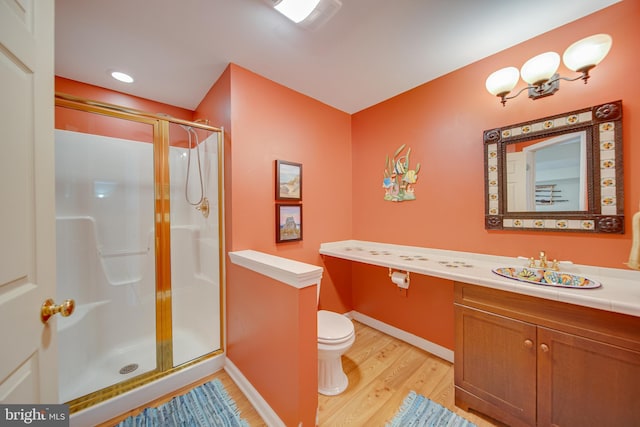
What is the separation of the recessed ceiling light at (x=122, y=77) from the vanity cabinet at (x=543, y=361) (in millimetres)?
3055

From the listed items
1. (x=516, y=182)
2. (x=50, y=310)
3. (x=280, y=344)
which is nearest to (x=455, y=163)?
(x=516, y=182)

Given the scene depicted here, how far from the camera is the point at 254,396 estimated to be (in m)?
1.47

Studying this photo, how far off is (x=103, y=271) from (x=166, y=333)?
890 mm

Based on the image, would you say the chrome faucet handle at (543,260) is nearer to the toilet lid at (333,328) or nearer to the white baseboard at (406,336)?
the white baseboard at (406,336)

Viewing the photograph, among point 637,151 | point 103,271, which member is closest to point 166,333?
point 103,271

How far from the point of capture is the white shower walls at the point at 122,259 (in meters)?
1.82

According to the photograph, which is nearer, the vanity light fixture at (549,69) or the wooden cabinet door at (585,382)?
the wooden cabinet door at (585,382)

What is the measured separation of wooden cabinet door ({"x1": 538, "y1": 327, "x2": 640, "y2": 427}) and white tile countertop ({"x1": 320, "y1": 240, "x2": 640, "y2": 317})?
21 centimetres

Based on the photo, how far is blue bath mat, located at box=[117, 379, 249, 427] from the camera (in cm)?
133

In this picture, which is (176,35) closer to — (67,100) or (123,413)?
(67,100)

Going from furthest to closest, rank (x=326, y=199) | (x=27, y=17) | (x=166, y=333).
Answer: (x=326, y=199)
(x=166, y=333)
(x=27, y=17)

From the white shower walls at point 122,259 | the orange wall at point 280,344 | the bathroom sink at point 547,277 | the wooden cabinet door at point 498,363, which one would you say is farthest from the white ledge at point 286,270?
the bathroom sink at point 547,277

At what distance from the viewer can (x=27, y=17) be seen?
26.0 inches

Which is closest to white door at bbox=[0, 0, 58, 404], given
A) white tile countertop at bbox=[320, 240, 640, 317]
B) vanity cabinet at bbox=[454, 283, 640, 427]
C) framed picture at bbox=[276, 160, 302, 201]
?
framed picture at bbox=[276, 160, 302, 201]
